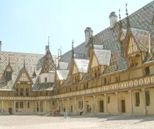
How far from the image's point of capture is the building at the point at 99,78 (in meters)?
34.8

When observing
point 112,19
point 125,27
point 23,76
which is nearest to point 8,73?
point 23,76

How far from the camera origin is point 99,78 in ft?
138

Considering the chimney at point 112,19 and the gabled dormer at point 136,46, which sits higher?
the chimney at point 112,19

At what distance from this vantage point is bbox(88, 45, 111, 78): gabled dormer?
4238 cm

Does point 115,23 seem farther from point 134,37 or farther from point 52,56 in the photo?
point 52,56

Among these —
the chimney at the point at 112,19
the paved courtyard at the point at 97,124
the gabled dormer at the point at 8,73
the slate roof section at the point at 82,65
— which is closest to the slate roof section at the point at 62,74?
the slate roof section at the point at 82,65

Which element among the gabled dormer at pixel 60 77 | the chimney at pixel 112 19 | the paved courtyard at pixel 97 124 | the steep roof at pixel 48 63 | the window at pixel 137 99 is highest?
the chimney at pixel 112 19

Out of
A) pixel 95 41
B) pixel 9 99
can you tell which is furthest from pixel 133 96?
pixel 9 99

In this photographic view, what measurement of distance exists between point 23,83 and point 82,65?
17.1 meters

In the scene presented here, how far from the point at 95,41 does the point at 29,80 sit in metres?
17.1

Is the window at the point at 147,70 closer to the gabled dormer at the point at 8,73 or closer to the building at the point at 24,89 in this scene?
the building at the point at 24,89

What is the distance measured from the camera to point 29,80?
63.0 meters

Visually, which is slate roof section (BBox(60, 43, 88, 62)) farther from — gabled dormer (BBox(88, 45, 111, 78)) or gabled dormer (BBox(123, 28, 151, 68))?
gabled dormer (BBox(123, 28, 151, 68))

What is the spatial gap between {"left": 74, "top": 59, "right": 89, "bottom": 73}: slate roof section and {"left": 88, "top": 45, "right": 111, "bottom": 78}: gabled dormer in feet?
11.0
